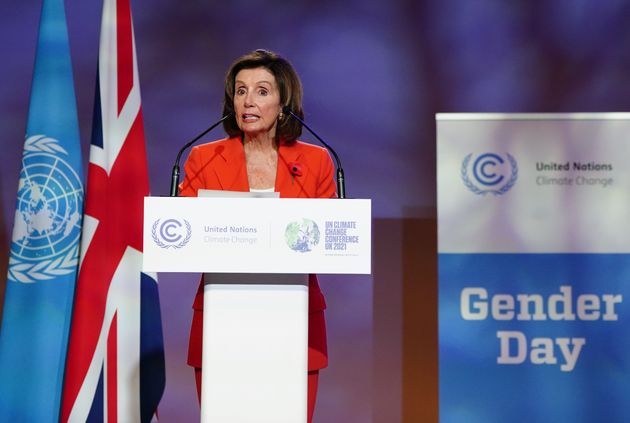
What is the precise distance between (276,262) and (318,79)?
2.51 m

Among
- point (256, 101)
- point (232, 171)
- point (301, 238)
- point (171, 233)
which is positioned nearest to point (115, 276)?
point (232, 171)

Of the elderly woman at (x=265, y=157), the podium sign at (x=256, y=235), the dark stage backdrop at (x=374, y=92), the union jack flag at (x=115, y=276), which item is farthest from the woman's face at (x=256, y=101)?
the dark stage backdrop at (x=374, y=92)

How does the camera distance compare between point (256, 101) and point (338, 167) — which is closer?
point (338, 167)

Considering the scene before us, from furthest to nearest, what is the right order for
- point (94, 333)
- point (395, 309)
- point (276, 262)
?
point (395, 309) → point (94, 333) → point (276, 262)

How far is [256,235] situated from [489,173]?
5.59ft

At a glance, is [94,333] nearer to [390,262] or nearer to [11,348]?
[11,348]

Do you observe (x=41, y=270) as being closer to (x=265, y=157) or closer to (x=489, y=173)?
(x=265, y=157)

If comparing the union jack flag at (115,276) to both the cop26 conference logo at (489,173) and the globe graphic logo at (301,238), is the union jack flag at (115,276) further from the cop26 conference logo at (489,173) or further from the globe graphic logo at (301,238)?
the globe graphic logo at (301,238)

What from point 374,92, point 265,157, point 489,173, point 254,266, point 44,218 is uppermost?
point 374,92

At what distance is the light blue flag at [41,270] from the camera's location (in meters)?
3.53

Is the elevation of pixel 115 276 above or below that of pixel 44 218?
below

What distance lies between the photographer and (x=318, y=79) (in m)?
4.57

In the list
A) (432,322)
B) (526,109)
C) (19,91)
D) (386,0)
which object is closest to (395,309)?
(432,322)

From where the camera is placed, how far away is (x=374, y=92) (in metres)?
4.57
